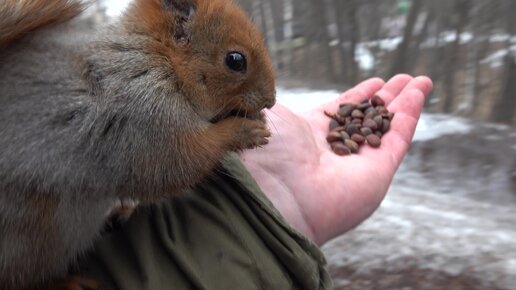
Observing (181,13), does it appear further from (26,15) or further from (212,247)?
(212,247)

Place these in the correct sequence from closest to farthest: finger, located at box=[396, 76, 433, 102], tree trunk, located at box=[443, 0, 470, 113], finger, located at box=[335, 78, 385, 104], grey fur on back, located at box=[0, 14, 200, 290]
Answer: grey fur on back, located at box=[0, 14, 200, 290] → finger, located at box=[396, 76, 433, 102] → finger, located at box=[335, 78, 385, 104] → tree trunk, located at box=[443, 0, 470, 113]

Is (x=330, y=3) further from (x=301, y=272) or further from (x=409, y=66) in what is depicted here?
(x=301, y=272)

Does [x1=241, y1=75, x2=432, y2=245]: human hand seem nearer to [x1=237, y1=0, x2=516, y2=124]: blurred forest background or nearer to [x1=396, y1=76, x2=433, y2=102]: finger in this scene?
[x1=396, y1=76, x2=433, y2=102]: finger

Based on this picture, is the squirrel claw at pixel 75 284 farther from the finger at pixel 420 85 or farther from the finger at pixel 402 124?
the finger at pixel 420 85

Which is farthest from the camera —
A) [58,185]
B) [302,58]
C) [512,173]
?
[302,58]

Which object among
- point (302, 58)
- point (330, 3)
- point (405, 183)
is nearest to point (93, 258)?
point (405, 183)

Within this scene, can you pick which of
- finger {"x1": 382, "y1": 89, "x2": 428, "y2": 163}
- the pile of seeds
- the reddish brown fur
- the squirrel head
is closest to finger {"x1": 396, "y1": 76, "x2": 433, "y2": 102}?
finger {"x1": 382, "y1": 89, "x2": 428, "y2": 163}

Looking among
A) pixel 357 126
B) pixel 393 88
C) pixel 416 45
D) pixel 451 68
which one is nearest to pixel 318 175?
pixel 357 126

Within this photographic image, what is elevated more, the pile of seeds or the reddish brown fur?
the reddish brown fur
